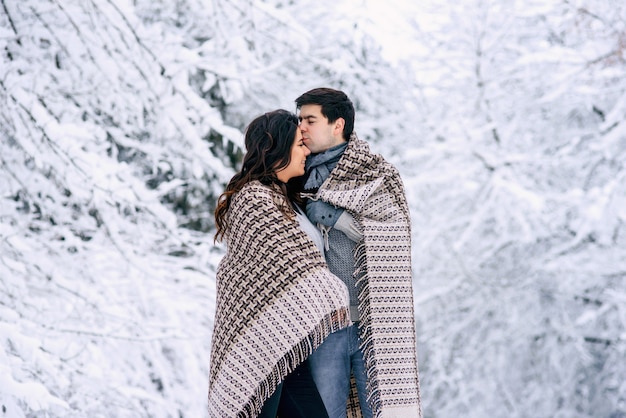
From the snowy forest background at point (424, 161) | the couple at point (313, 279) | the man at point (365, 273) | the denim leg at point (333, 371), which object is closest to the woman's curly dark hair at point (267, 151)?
the couple at point (313, 279)

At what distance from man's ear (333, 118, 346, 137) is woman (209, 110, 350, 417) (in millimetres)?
438

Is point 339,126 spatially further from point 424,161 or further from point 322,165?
point 424,161

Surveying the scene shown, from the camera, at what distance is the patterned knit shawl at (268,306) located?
2193 millimetres

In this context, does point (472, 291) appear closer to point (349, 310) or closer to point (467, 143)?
point (467, 143)

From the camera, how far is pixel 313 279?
87.3 inches

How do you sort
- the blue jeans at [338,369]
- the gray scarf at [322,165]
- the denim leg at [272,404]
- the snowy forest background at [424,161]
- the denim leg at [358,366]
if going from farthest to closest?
the snowy forest background at [424,161] → the gray scarf at [322,165] → the denim leg at [358,366] → the blue jeans at [338,369] → the denim leg at [272,404]

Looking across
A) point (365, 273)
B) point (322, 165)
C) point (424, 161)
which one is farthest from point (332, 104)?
point (424, 161)

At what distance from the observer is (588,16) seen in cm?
545

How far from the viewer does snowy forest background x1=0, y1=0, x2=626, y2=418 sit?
4.39 meters

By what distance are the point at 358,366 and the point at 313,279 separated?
389mm

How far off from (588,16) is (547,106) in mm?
736

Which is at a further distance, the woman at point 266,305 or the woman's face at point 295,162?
the woman's face at point 295,162

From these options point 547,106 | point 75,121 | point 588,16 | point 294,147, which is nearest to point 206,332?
point 75,121

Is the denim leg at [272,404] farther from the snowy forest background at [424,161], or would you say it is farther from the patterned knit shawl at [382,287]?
the snowy forest background at [424,161]
